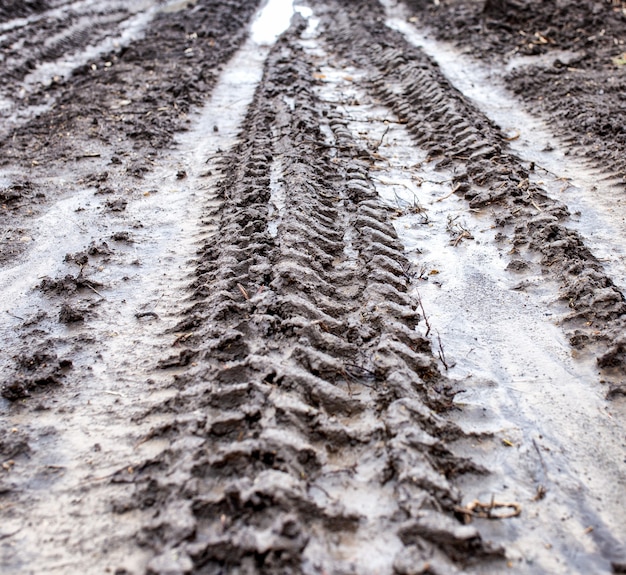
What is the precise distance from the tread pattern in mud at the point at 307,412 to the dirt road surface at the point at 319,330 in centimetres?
1

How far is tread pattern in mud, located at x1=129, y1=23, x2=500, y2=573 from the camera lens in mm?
1903

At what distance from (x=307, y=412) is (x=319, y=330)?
0.63 meters

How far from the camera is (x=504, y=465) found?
2344mm

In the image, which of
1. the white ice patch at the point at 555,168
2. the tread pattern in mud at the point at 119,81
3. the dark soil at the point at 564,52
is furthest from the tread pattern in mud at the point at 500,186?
the tread pattern in mud at the point at 119,81

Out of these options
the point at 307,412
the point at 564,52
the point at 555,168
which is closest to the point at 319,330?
the point at 307,412

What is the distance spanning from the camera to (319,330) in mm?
2920

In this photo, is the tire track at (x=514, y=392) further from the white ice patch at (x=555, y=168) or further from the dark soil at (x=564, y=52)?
the dark soil at (x=564, y=52)

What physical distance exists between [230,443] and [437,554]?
952 millimetres

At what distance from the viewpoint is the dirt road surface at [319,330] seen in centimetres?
200

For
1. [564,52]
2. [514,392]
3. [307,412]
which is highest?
[564,52]

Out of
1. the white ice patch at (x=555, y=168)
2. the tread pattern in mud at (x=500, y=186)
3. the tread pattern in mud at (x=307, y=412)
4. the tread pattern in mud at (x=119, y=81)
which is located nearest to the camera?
the tread pattern in mud at (x=307, y=412)

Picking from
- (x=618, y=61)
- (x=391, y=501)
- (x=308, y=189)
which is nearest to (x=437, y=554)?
(x=391, y=501)

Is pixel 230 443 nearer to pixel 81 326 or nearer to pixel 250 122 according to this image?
pixel 81 326

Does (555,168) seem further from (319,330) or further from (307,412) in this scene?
(307,412)
